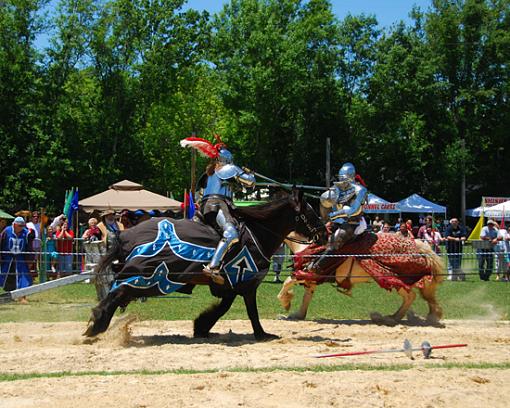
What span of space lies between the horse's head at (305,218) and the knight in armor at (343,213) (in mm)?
907

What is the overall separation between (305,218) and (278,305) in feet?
13.0

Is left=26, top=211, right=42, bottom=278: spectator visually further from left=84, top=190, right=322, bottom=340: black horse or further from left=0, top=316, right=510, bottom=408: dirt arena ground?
left=84, top=190, right=322, bottom=340: black horse

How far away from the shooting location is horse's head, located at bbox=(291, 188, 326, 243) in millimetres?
10422

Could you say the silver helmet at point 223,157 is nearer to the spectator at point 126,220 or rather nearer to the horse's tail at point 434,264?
the horse's tail at point 434,264

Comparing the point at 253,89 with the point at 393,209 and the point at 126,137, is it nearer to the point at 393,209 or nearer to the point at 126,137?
the point at 126,137

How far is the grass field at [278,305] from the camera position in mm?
12594

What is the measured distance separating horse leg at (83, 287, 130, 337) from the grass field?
301 centimetres

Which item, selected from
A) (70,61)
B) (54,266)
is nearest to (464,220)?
(70,61)

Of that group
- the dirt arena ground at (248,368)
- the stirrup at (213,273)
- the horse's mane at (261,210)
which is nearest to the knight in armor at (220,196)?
the stirrup at (213,273)

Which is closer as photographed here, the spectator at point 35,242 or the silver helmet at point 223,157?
the silver helmet at point 223,157

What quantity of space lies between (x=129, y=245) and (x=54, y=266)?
672cm

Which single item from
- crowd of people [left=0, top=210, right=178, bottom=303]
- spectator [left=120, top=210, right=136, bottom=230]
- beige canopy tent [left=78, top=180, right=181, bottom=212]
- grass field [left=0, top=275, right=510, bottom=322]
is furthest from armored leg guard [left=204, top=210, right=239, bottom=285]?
beige canopy tent [left=78, top=180, right=181, bottom=212]

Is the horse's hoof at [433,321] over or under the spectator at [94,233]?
under

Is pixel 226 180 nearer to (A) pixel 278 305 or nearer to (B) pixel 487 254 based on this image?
(A) pixel 278 305
